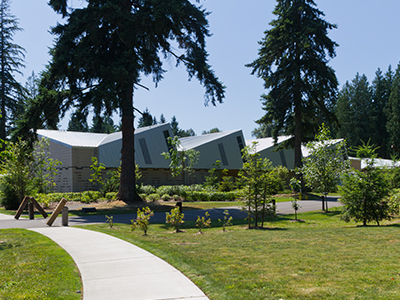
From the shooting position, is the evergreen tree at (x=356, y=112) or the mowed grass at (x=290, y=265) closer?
the mowed grass at (x=290, y=265)

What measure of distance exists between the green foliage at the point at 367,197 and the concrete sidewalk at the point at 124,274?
31.7ft

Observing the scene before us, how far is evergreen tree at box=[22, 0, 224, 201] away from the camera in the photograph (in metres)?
20.8

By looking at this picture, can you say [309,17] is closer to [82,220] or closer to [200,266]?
[82,220]

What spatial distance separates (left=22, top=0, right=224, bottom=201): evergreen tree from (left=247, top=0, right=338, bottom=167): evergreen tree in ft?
41.7

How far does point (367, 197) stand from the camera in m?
14.2

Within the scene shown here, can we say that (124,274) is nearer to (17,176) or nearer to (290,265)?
(290,265)

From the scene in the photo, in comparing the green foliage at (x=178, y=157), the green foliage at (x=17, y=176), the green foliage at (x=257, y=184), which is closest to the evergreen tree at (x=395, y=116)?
the green foliage at (x=178, y=157)

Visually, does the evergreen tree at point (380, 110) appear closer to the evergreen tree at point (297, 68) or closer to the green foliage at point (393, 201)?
the evergreen tree at point (297, 68)

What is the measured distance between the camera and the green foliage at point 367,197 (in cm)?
1416

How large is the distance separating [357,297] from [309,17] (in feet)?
115

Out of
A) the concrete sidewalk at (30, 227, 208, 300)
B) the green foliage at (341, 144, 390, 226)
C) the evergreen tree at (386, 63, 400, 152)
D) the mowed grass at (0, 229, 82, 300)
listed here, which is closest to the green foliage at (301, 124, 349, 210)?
the green foliage at (341, 144, 390, 226)

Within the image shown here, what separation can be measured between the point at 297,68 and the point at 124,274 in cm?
3126

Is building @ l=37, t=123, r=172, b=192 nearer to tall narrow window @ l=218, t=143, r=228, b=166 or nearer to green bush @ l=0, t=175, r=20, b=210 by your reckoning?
tall narrow window @ l=218, t=143, r=228, b=166

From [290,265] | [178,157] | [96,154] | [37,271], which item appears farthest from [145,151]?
[290,265]
